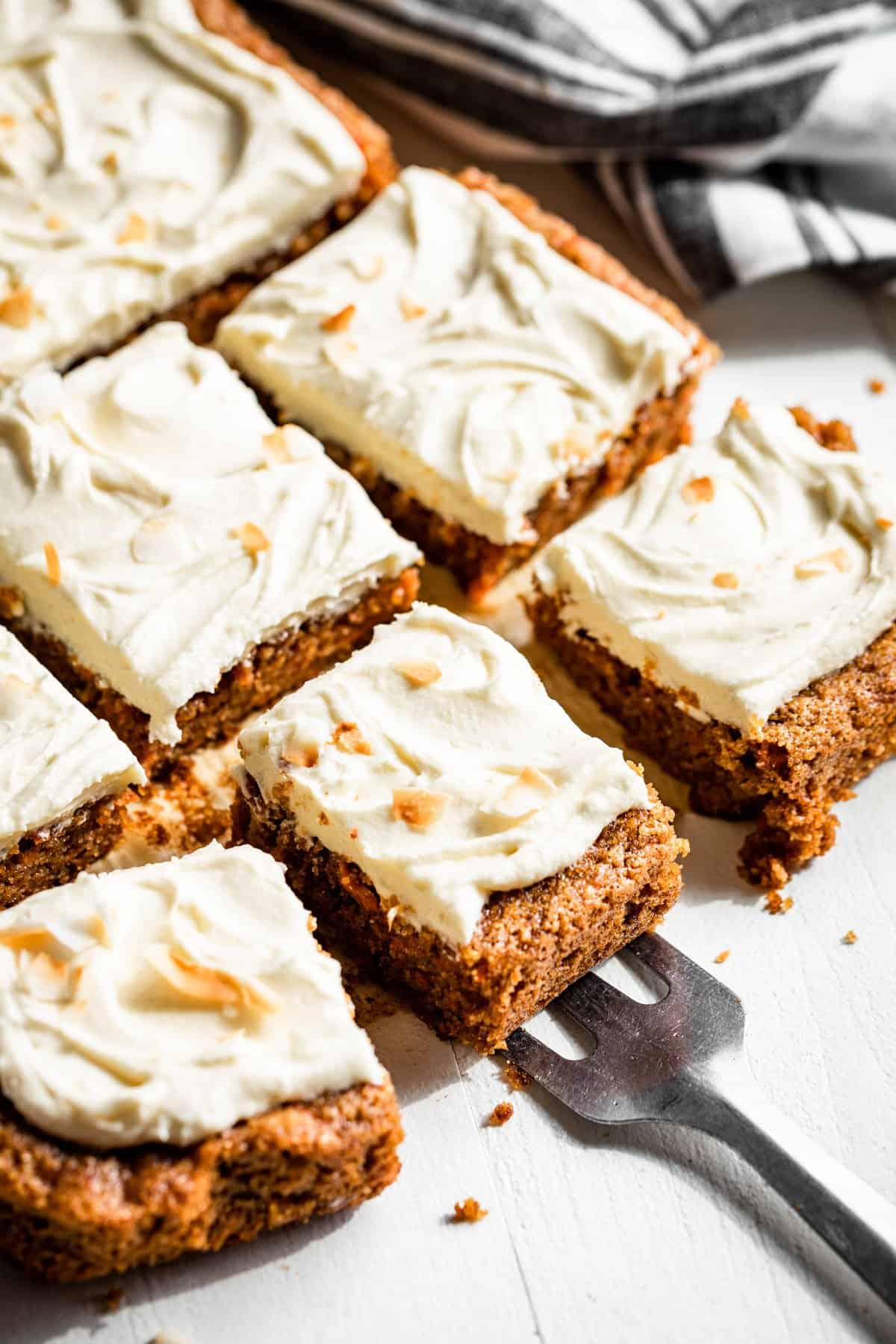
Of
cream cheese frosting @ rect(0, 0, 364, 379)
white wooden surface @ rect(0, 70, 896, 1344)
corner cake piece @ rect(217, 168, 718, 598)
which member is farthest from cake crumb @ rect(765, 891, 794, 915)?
cream cheese frosting @ rect(0, 0, 364, 379)

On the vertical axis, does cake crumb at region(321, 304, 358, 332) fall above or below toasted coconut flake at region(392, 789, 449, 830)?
above

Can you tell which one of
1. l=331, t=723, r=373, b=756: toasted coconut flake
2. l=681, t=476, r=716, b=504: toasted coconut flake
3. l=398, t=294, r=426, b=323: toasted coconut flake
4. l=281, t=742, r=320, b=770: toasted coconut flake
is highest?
l=681, t=476, r=716, b=504: toasted coconut flake

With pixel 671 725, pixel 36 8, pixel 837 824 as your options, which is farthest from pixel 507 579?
pixel 36 8

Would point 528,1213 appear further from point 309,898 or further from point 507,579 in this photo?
point 507,579

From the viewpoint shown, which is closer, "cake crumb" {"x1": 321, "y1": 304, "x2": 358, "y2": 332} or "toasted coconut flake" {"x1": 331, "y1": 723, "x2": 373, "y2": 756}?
"toasted coconut flake" {"x1": 331, "y1": 723, "x2": 373, "y2": 756}

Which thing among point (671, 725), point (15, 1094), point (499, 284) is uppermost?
point (499, 284)

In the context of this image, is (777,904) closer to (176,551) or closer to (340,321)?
(176,551)

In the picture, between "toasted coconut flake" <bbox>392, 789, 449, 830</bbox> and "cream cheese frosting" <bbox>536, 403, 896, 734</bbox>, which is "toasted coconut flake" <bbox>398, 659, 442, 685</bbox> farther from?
"cream cheese frosting" <bbox>536, 403, 896, 734</bbox>
